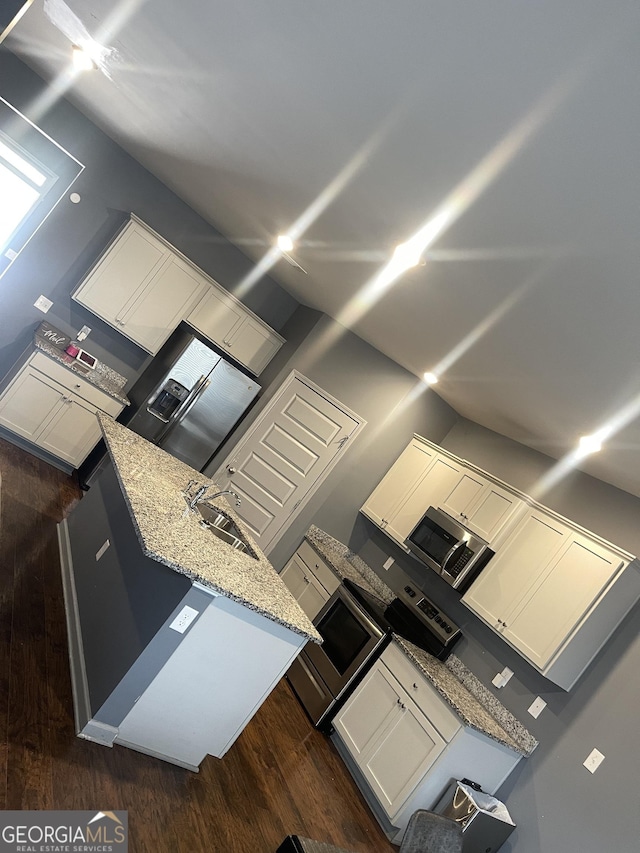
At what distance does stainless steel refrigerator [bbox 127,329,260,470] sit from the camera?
17.5 feet

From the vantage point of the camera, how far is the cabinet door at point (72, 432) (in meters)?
5.03

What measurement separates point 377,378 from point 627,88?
168 inches

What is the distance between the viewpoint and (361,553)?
18.6 feet

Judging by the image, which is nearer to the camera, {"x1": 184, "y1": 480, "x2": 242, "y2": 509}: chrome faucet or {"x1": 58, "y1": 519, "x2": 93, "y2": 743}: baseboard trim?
{"x1": 58, "y1": 519, "x2": 93, "y2": 743}: baseboard trim

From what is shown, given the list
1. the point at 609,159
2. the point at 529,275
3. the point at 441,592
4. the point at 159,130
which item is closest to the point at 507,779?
the point at 441,592

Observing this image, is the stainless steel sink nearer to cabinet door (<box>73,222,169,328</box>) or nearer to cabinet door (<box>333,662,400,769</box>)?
cabinet door (<box>333,662,400,769</box>)

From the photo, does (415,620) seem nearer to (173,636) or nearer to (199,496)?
(199,496)

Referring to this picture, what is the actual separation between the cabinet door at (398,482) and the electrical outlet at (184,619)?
9.62 feet

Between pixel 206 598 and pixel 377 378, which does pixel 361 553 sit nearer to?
pixel 377 378

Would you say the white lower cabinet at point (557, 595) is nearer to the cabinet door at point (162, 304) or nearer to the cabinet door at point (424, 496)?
the cabinet door at point (424, 496)

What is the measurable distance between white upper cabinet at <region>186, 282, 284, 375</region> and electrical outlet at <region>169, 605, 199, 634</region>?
354 cm

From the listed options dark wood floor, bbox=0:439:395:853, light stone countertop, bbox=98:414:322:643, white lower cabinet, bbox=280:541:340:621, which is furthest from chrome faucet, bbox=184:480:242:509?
white lower cabinet, bbox=280:541:340:621

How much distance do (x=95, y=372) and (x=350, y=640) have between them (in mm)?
3216

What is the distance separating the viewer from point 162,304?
5.40 metres
